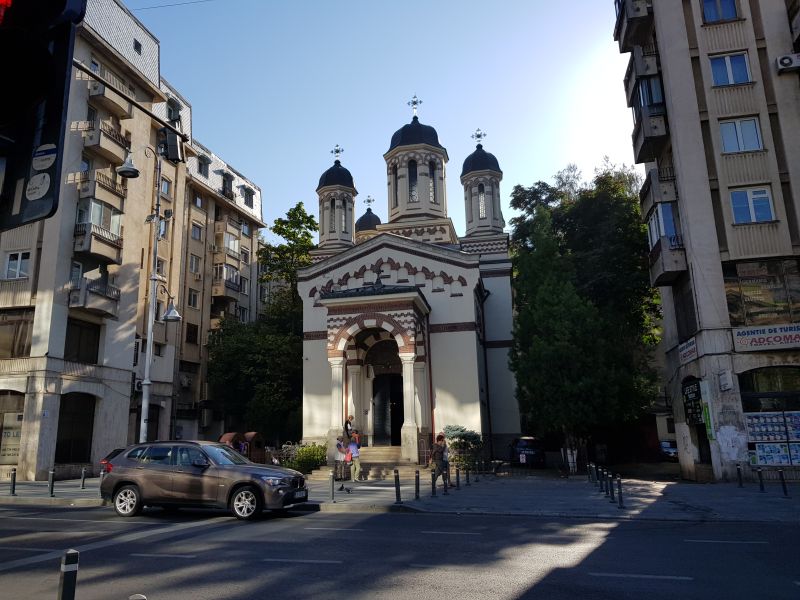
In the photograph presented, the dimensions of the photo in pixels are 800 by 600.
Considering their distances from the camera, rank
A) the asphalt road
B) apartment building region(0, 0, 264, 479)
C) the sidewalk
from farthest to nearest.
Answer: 1. apartment building region(0, 0, 264, 479)
2. the sidewalk
3. the asphalt road

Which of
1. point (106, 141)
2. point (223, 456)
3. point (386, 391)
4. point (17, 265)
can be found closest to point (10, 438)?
point (17, 265)

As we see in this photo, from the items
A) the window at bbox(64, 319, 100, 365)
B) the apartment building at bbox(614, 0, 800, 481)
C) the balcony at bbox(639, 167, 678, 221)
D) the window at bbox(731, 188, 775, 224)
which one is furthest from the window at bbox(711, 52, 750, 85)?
the window at bbox(64, 319, 100, 365)

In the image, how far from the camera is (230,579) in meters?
7.10

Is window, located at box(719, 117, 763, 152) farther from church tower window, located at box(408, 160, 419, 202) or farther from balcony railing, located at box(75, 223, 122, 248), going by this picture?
balcony railing, located at box(75, 223, 122, 248)

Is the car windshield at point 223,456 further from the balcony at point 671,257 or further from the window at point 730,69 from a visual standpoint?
the window at point 730,69

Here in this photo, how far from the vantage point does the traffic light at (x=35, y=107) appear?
2471 millimetres

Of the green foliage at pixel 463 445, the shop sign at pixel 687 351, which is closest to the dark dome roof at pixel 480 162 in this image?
the green foliage at pixel 463 445

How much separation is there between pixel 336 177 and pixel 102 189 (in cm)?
1708

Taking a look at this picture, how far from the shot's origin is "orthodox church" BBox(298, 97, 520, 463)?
26.3 metres

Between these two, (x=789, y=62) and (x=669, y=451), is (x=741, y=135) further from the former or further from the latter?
(x=669, y=451)

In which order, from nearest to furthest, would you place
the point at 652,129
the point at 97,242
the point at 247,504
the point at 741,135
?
the point at 247,504, the point at 741,135, the point at 652,129, the point at 97,242

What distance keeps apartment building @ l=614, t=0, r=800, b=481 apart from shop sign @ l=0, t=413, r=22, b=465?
25.5 metres

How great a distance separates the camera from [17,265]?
81.7 feet

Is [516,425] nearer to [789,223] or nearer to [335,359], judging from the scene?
[335,359]
